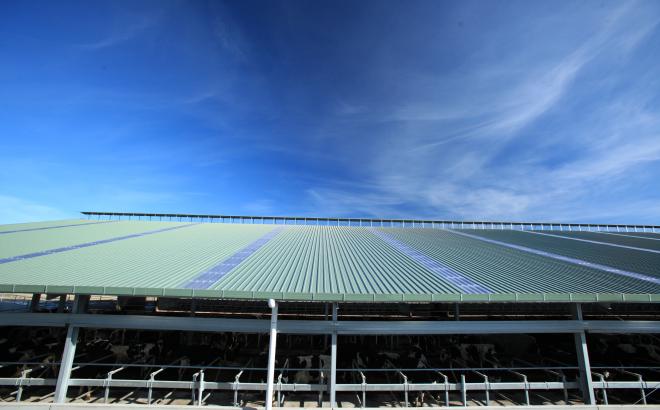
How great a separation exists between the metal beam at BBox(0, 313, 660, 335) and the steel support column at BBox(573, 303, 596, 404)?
27 cm

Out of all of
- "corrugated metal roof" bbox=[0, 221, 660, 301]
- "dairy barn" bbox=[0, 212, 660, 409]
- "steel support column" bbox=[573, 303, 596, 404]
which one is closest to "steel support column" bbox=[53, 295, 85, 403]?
"dairy barn" bbox=[0, 212, 660, 409]

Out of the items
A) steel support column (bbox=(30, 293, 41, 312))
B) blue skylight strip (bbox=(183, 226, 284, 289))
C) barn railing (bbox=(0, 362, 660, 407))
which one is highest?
blue skylight strip (bbox=(183, 226, 284, 289))

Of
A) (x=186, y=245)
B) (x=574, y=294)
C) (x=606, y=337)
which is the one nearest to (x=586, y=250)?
(x=606, y=337)

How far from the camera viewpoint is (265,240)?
48.6 feet

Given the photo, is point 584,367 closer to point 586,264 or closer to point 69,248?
point 586,264

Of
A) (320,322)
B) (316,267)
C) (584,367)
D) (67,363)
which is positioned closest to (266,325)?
(320,322)

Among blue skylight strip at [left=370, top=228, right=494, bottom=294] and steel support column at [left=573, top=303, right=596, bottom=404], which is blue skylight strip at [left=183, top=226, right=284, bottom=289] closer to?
blue skylight strip at [left=370, top=228, right=494, bottom=294]

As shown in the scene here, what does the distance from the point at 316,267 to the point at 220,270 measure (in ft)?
9.71

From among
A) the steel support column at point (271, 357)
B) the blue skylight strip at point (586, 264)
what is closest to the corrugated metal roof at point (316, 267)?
the blue skylight strip at point (586, 264)

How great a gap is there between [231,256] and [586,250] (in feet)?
51.1

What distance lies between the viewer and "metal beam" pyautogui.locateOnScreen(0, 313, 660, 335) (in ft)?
25.1

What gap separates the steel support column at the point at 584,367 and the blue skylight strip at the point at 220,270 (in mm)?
9774

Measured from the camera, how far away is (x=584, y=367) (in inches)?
314

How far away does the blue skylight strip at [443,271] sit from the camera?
7895 millimetres
